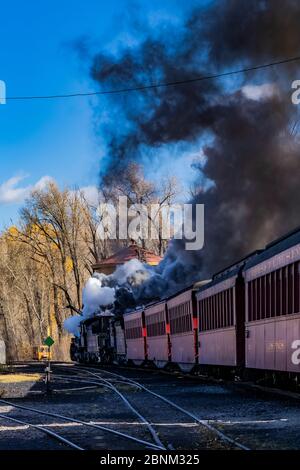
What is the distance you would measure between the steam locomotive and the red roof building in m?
29.0

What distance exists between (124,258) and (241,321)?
163 ft

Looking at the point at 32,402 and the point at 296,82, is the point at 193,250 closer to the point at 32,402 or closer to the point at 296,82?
the point at 296,82

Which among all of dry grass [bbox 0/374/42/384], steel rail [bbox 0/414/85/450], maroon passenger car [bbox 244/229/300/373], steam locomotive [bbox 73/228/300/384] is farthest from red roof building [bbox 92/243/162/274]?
steel rail [bbox 0/414/85/450]

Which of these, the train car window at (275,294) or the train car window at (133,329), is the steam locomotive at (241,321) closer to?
the train car window at (275,294)

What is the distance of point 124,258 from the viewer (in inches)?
2645

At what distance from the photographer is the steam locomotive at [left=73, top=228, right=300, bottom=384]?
44.9 ft

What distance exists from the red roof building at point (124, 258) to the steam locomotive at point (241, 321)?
29.0 meters

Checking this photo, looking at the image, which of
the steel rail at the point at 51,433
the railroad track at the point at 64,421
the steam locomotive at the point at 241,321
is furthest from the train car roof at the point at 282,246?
the steel rail at the point at 51,433

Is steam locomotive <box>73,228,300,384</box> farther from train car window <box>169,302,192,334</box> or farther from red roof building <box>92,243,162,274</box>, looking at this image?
red roof building <box>92,243,162,274</box>

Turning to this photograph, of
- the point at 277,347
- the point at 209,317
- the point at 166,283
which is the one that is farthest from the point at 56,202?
the point at 277,347

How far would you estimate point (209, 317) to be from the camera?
21469mm

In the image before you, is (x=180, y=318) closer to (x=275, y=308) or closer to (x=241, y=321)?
(x=241, y=321)

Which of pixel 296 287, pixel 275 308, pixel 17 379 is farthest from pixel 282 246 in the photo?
pixel 17 379
